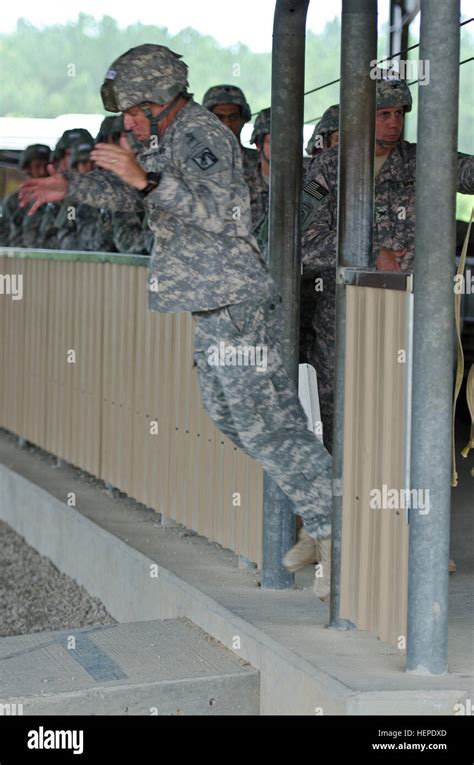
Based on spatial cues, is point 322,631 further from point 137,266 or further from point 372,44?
point 137,266

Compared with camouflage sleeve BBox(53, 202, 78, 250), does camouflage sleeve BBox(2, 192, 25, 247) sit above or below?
above

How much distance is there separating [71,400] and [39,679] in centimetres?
351

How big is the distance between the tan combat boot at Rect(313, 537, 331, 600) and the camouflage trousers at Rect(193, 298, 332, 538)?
0.12 feet

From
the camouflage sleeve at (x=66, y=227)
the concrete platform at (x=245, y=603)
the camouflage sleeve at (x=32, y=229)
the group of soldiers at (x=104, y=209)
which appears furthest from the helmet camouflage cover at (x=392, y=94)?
the camouflage sleeve at (x=32, y=229)

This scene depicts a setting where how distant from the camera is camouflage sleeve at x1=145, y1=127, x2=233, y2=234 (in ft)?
13.9

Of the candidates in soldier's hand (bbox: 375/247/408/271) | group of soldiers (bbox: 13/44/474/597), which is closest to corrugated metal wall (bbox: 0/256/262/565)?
group of soldiers (bbox: 13/44/474/597)

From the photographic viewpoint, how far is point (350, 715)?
3.60 metres

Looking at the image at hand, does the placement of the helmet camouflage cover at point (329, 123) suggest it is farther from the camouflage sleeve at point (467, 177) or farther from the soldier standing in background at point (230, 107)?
the camouflage sleeve at point (467, 177)

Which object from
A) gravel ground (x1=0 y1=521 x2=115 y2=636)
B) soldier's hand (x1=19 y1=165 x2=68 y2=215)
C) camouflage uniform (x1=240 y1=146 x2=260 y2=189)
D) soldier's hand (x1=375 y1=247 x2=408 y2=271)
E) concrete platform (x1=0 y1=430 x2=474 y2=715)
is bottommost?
gravel ground (x1=0 y1=521 x2=115 y2=636)

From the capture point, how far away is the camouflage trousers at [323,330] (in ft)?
19.9

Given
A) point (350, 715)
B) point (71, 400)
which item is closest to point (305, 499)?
point (350, 715)

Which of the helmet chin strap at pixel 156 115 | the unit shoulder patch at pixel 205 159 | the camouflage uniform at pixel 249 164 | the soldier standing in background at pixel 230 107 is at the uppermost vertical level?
the soldier standing in background at pixel 230 107

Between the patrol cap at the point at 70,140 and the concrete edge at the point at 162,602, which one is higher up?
the patrol cap at the point at 70,140

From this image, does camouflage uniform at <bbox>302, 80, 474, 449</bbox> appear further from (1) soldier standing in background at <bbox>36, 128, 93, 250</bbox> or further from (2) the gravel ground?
(1) soldier standing in background at <bbox>36, 128, 93, 250</bbox>
